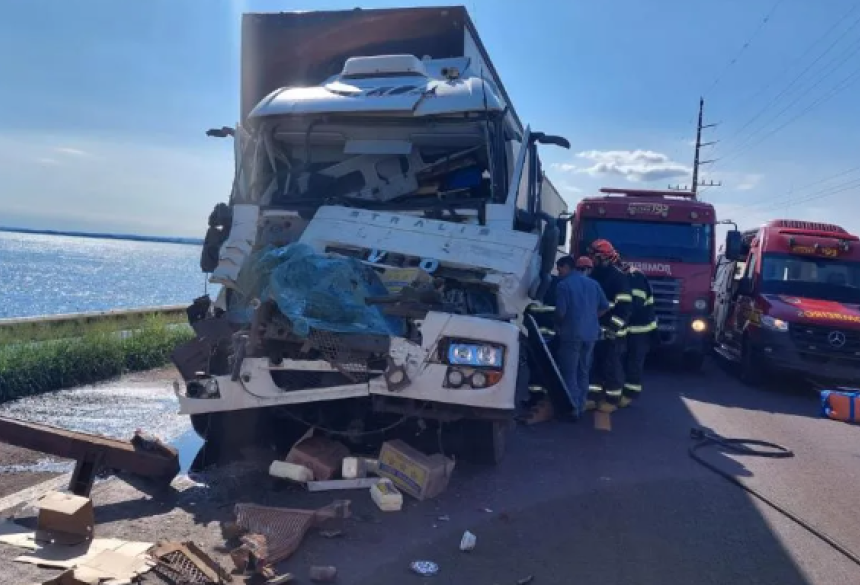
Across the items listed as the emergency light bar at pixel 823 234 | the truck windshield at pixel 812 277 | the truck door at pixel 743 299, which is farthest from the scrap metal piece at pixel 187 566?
the emergency light bar at pixel 823 234

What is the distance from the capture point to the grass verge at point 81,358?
8.42 meters

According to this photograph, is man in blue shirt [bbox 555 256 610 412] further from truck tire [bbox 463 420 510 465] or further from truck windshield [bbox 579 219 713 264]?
truck windshield [bbox 579 219 713 264]

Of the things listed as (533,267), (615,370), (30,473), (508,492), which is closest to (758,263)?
(615,370)

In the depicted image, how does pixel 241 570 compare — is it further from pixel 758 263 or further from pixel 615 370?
pixel 758 263

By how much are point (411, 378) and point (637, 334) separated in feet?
15.8

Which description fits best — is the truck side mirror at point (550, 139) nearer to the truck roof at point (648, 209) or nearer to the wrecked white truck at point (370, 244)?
the wrecked white truck at point (370, 244)

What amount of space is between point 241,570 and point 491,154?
13.1 ft

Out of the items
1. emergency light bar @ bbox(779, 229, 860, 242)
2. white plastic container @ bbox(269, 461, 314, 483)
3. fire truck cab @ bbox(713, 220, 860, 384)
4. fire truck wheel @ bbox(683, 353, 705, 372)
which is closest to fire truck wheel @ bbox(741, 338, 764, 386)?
fire truck cab @ bbox(713, 220, 860, 384)

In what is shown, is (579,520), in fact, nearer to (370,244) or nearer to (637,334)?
(370,244)

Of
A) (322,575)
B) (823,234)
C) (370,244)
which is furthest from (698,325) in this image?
(322,575)

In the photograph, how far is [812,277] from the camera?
1251 cm

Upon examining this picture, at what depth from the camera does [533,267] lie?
6496mm

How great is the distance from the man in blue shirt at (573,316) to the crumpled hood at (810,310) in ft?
14.9

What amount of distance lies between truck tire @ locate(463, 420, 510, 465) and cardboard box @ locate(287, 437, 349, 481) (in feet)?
3.18
